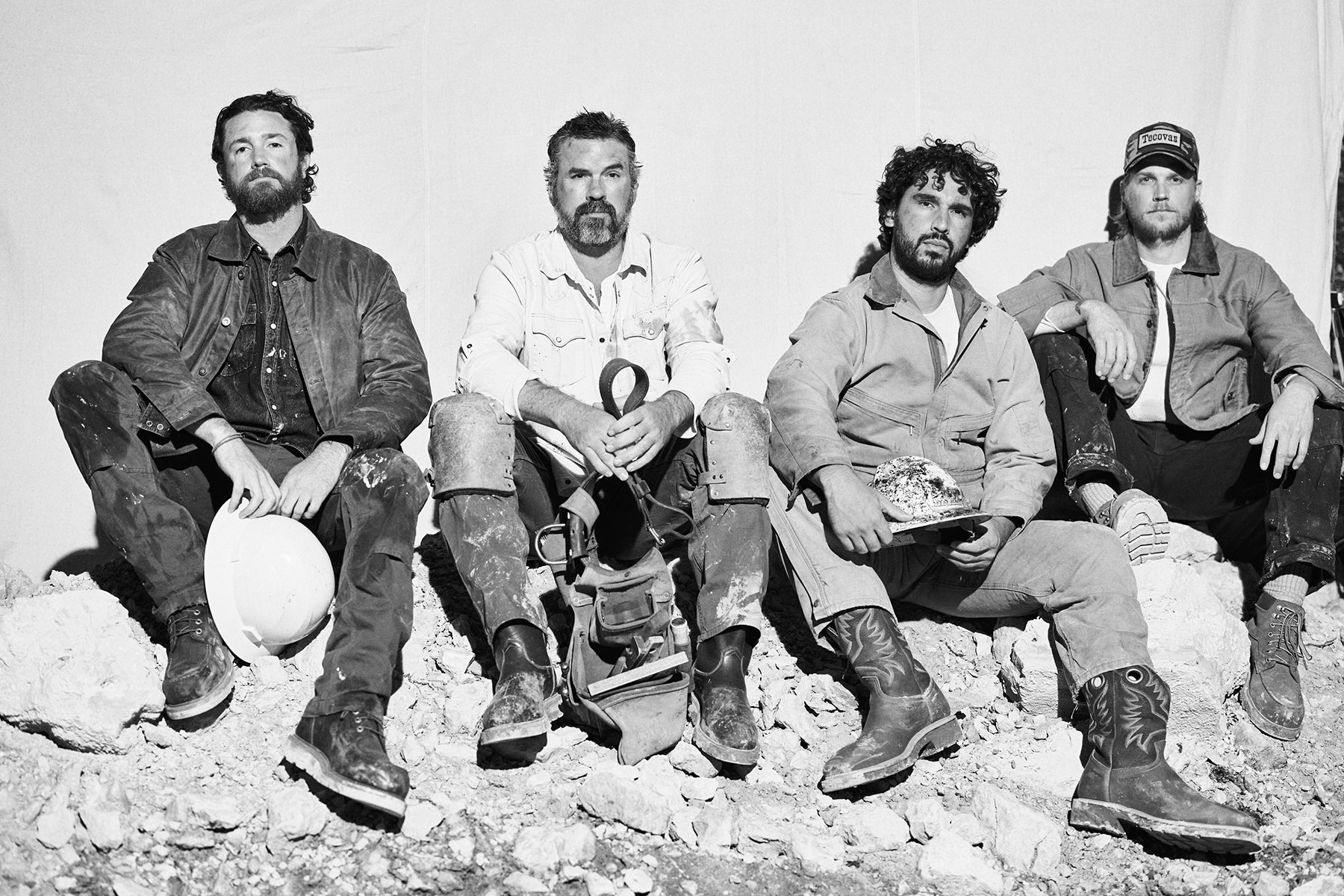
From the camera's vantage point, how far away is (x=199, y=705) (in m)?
3.40

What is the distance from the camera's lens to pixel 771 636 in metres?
4.23

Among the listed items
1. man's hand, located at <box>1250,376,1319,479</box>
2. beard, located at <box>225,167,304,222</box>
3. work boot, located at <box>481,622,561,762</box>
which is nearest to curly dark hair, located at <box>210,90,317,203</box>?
beard, located at <box>225,167,304,222</box>

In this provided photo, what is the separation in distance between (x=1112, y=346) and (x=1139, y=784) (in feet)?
5.25

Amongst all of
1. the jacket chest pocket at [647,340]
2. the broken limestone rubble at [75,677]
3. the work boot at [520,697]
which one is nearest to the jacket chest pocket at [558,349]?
the jacket chest pocket at [647,340]

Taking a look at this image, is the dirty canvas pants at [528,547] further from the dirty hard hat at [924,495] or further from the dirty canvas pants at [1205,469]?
the dirty canvas pants at [1205,469]

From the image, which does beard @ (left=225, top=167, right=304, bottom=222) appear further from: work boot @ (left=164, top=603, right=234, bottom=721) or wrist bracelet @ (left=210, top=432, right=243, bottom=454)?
work boot @ (left=164, top=603, right=234, bottom=721)

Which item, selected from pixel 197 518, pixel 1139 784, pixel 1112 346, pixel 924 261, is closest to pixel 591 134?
pixel 924 261

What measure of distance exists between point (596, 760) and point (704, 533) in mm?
705

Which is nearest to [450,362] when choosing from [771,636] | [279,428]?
[279,428]

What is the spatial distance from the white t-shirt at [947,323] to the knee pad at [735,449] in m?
0.90

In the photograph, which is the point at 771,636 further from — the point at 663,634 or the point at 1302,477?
the point at 1302,477

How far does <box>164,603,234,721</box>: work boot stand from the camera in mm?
3398

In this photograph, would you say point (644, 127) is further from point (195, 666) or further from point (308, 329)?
point (195, 666)

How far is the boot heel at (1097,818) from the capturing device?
11.0 feet
